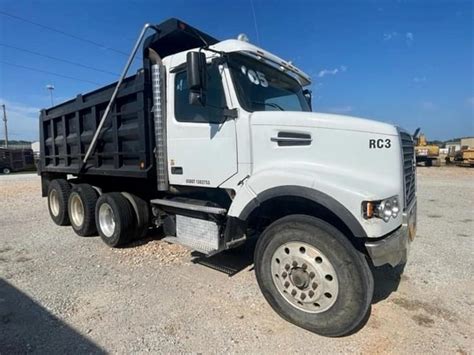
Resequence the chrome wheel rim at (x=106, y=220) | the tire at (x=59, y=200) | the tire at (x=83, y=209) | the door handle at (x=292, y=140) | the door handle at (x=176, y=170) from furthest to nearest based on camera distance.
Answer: the tire at (x=59, y=200), the tire at (x=83, y=209), the chrome wheel rim at (x=106, y=220), the door handle at (x=176, y=170), the door handle at (x=292, y=140)

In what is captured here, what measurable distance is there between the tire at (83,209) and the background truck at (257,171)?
0.28m

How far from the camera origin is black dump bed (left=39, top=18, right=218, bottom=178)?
4484 millimetres

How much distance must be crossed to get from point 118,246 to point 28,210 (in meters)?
5.77

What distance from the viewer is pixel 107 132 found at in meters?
5.28

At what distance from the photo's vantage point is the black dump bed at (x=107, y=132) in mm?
4570

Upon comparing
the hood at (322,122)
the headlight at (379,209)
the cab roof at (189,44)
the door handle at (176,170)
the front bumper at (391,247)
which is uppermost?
the cab roof at (189,44)

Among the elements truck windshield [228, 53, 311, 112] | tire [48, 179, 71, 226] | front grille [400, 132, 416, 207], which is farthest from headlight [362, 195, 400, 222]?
tire [48, 179, 71, 226]

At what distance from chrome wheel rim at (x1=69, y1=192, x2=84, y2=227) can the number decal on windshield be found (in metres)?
4.31

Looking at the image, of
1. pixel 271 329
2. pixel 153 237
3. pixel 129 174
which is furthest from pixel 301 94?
pixel 153 237

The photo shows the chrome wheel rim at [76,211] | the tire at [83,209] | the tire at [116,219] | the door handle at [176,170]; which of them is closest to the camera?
the door handle at [176,170]

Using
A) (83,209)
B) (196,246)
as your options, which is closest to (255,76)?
(196,246)

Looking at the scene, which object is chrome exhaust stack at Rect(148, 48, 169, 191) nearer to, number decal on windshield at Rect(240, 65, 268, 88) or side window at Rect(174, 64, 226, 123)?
side window at Rect(174, 64, 226, 123)

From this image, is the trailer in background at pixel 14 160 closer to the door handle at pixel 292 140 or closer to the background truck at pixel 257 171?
the background truck at pixel 257 171

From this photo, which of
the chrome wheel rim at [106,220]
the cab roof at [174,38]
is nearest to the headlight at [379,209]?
the cab roof at [174,38]
